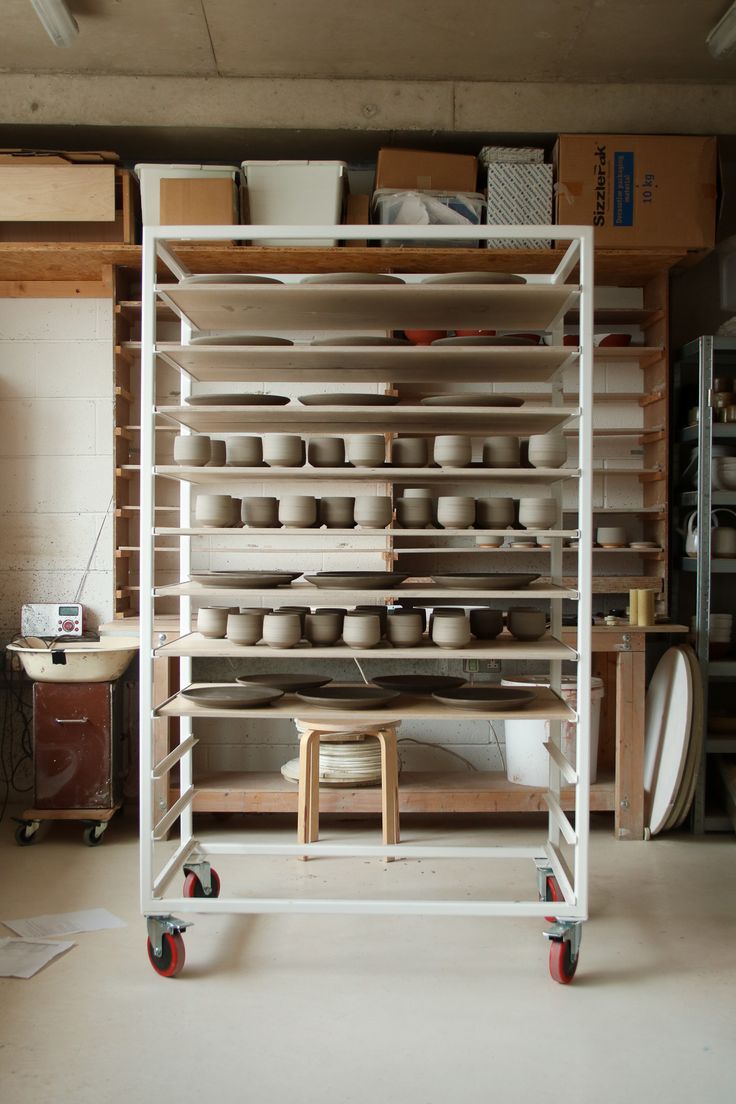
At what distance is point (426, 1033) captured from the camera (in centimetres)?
265

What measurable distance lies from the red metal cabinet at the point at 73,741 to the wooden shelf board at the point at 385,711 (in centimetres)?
103

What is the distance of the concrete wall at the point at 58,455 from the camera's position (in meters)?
4.94

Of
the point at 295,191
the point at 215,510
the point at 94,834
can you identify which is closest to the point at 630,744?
the point at 215,510

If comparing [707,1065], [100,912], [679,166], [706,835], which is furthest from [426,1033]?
[679,166]

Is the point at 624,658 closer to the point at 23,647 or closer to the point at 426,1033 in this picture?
the point at 426,1033

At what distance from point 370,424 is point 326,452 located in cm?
27

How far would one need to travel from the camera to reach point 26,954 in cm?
Answer: 312

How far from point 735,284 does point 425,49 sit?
6.11ft

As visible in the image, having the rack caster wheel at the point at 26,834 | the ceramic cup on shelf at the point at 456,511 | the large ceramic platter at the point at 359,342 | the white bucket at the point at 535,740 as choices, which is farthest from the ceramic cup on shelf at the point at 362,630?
the rack caster wheel at the point at 26,834

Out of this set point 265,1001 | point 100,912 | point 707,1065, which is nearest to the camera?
point 707,1065

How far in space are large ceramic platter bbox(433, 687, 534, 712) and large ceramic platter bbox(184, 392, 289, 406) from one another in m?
1.13

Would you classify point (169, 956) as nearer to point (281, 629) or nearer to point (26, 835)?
point (281, 629)

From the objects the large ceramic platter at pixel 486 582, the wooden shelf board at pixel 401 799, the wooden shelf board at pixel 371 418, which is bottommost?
the wooden shelf board at pixel 401 799

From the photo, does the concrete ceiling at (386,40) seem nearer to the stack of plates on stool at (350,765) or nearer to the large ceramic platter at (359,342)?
the large ceramic platter at (359,342)
